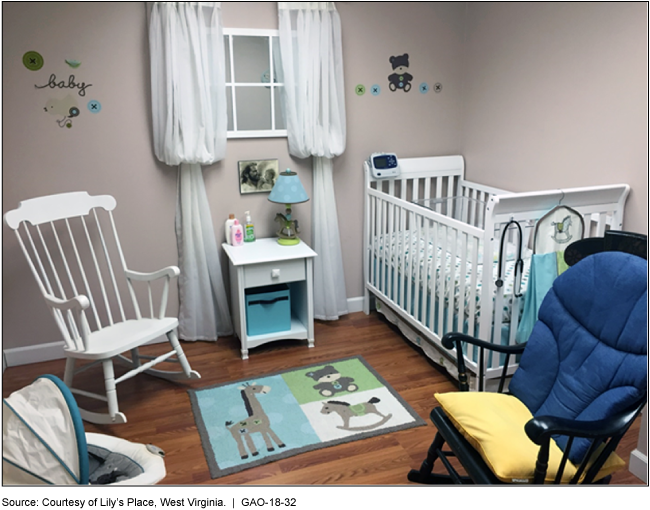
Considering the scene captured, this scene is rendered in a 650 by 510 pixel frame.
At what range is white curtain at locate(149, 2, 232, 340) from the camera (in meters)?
2.99

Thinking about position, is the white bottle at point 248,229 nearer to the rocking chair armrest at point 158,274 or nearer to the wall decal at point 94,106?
the rocking chair armrest at point 158,274

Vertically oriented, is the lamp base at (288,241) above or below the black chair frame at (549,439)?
above

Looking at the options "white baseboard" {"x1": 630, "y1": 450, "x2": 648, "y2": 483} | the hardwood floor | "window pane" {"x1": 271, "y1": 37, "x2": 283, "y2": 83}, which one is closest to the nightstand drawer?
the hardwood floor

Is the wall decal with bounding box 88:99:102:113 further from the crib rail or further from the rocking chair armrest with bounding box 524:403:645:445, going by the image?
the rocking chair armrest with bounding box 524:403:645:445

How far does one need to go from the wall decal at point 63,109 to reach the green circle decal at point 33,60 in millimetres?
173

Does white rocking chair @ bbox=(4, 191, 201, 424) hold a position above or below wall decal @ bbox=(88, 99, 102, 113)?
below

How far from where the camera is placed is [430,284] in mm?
2982

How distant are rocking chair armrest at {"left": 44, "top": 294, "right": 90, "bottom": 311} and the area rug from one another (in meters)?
0.74


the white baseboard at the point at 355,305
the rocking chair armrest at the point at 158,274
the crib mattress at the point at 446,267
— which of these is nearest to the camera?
the crib mattress at the point at 446,267

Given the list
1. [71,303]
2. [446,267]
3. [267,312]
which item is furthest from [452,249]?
[71,303]

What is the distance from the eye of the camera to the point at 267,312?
328 cm

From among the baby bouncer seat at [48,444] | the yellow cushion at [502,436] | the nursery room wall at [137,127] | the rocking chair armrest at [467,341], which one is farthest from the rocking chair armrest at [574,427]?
the nursery room wall at [137,127]

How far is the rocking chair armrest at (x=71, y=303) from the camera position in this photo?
2.37 m

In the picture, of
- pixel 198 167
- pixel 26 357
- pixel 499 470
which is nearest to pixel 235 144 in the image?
pixel 198 167
